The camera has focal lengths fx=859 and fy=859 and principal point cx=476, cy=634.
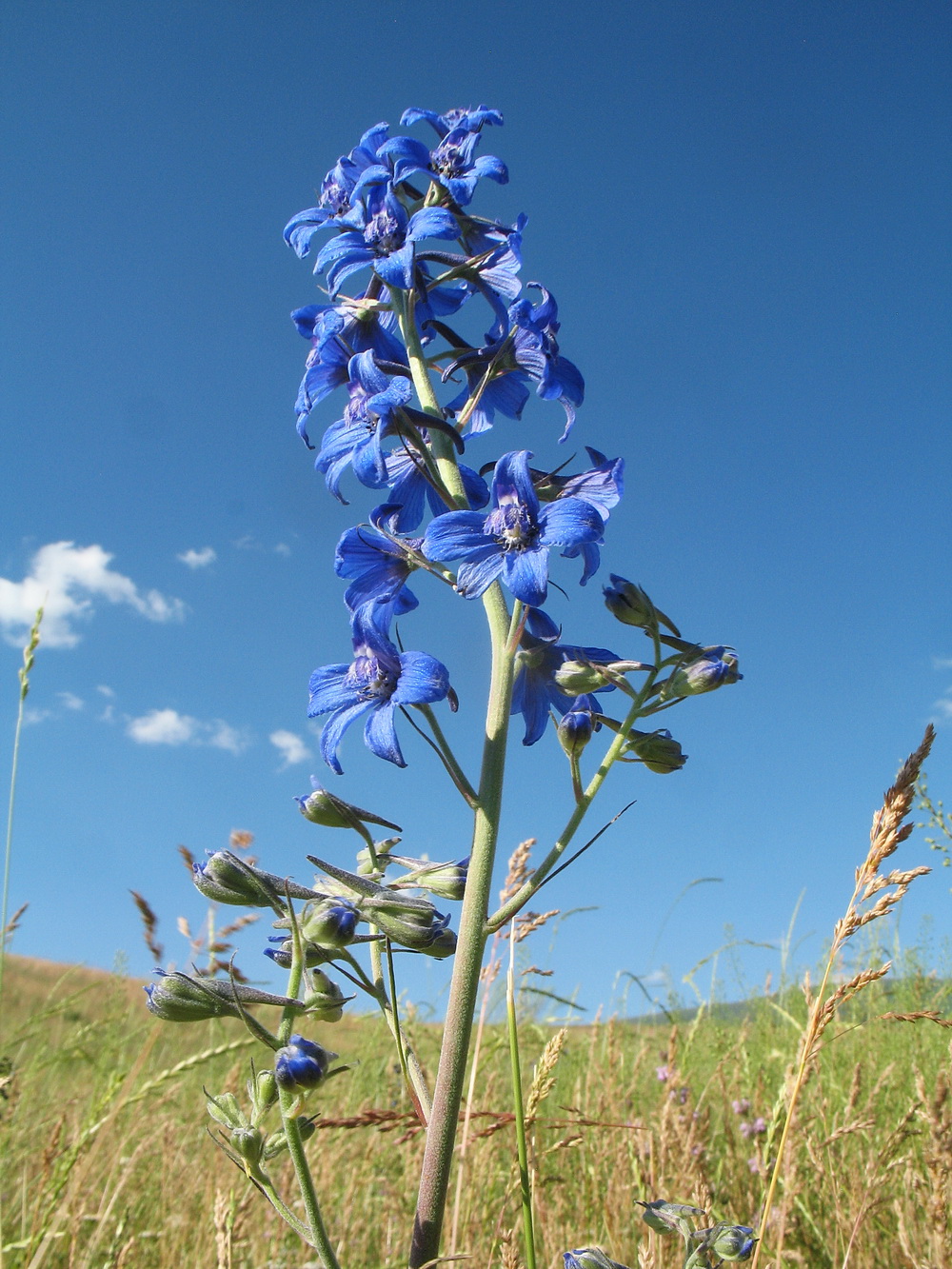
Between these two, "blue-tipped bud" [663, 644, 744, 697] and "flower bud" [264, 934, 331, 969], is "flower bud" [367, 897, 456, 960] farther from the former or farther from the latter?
"blue-tipped bud" [663, 644, 744, 697]

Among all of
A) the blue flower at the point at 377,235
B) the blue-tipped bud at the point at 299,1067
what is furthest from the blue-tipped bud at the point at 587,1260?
the blue flower at the point at 377,235

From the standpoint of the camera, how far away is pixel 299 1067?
142 cm

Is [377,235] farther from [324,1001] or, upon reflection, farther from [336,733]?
[324,1001]

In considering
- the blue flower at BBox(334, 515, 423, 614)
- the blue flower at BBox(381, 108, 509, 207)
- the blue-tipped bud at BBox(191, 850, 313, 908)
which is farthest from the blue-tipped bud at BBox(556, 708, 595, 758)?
the blue flower at BBox(381, 108, 509, 207)

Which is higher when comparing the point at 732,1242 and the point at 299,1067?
the point at 299,1067

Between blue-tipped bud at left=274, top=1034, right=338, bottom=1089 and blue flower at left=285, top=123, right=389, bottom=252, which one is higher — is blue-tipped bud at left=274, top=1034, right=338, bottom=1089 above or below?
below

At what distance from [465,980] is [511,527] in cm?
97

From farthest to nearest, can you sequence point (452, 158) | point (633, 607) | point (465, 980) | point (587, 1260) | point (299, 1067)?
point (452, 158), point (633, 607), point (465, 980), point (587, 1260), point (299, 1067)

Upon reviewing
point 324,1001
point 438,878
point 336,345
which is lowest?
point 324,1001

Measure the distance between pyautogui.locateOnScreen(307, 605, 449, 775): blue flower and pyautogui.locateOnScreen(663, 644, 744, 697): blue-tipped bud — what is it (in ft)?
1.63

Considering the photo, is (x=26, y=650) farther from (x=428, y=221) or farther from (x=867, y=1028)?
(x=867, y=1028)

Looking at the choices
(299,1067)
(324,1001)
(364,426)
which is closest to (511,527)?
(364,426)

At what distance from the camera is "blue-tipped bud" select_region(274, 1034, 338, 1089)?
142 centimetres

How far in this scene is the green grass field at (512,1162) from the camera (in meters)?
2.17
